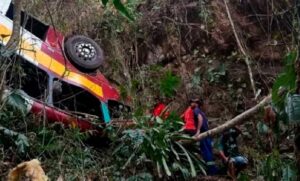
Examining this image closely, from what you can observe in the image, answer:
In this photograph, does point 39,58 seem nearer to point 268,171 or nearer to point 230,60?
point 268,171

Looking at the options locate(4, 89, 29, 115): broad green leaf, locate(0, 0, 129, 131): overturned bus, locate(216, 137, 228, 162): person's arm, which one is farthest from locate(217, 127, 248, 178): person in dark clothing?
locate(4, 89, 29, 115): broad green leaf

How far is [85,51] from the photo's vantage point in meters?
7.66

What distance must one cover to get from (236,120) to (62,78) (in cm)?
238

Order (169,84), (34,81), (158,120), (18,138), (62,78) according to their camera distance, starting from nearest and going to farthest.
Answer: (18,138) → (158,120) → (62,78) → (34,81) → (169,84)

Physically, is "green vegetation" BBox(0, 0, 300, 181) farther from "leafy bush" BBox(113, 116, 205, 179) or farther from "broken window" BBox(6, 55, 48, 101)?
"broken window" BBox(6, 55, 48, 101)

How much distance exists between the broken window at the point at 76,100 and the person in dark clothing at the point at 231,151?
5.73 feet

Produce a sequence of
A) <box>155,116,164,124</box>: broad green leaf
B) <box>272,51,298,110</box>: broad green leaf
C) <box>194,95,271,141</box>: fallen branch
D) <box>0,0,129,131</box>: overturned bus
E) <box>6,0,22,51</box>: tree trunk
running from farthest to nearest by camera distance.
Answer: <box>0,0,129,131</box>: overturned bus
<box>155,116,164,124</box>: broad green leaf
<box>194,95,271,141</box>: fallen branch
<box>6,0,22,51</box>: tree trunk
<box>272,51,298,110</box>: broad green leaf

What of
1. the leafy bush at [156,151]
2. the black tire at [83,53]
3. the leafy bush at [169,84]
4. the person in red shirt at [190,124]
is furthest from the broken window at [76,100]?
the leafy bush at [169,84]

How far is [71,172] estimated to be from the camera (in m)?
5.41

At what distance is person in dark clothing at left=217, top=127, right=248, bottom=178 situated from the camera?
6641 mm

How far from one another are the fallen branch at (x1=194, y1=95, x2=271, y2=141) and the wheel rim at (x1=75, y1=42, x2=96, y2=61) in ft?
6.96

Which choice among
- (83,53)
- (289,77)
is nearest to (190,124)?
(83,53)

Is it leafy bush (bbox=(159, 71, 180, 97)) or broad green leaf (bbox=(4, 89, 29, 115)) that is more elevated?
broad green leaf (bbox=(4, 89, 29, 115))

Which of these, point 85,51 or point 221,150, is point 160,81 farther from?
point 221,150
